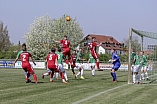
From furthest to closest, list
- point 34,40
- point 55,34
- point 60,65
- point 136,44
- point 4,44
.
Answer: point 4,44, point 34,40, point 55,34, point 136,44, point 60,65

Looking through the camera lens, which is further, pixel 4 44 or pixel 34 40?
pixel 4 44

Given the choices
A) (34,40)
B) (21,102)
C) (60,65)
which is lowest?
(21,102)

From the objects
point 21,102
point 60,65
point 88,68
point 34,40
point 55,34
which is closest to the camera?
point 21,102

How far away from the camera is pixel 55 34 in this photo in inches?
2621

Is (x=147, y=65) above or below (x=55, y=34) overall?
below

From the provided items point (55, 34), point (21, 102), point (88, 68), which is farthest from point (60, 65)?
point (55, 34)

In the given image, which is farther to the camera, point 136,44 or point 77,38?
point 77,38

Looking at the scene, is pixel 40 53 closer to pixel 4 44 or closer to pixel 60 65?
pixel 4 44

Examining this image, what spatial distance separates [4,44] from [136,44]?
9194 centimetres

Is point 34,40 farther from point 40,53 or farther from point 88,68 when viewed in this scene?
point 88,68

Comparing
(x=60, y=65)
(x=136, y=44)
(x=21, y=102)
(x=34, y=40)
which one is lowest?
(x=21, y=102)

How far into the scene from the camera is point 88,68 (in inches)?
1558

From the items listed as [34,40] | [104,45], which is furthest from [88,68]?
[104,45]

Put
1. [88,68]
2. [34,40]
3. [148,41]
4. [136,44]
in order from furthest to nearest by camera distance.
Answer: [34,40], [88,68], [136,44], [148,41]
